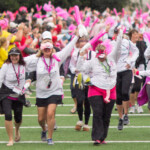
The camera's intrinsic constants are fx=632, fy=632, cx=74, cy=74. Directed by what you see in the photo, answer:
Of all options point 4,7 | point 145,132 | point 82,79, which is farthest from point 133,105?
point 4,7

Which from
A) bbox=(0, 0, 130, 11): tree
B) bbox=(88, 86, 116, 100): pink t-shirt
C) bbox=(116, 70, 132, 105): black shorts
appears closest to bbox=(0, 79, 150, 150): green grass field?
bbox=(116, 70, 132, 105): black shorts

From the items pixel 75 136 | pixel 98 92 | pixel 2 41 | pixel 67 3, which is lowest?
pixel 75 136

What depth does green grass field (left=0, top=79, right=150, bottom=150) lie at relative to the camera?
35.4 feet

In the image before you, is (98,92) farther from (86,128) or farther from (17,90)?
(86,128)

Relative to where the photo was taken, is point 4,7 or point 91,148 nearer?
point 91,148

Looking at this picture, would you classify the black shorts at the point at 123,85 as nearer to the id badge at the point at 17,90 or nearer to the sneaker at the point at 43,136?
the sneaker at the point at 43,136

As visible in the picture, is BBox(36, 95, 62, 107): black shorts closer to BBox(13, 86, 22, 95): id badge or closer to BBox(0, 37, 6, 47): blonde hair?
BBox(13, 86, 22, 95): id badge

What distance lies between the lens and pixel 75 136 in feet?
39.1

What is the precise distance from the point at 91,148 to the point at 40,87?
1410 millimetres

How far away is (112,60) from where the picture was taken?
11.1 m

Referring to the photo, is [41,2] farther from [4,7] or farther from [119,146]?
[119,146]

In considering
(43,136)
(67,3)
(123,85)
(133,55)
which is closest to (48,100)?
(43,136)

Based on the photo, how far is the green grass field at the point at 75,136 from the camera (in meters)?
10.8

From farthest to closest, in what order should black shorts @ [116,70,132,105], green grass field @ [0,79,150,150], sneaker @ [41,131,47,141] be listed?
1. black shorts @ [116,70,132,105]
2. sneaker @ [41,131,47,141]
3. green grass field @ [0,79,150,150]
